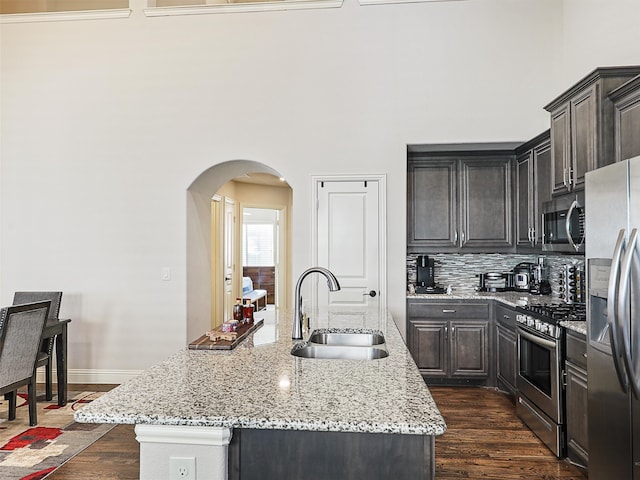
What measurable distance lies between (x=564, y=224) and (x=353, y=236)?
6.25 feet

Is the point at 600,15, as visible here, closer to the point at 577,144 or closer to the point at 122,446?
the point at 577,144

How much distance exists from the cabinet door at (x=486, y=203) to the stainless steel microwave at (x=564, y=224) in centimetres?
71

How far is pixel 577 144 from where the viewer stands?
3.22m

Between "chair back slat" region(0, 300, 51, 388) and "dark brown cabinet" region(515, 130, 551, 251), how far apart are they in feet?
13.6

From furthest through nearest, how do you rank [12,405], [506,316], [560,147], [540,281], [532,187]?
[540,281]
[532,187]
[506,316]
[12,405]
[560,147]

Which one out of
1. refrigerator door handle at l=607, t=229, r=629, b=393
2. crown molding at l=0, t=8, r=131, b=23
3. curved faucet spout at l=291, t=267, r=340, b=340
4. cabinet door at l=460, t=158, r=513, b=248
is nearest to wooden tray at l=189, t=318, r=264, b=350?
curved faucet spout at l=291, t=267, r=340, b=340

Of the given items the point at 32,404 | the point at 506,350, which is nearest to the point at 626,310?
the point at 506,350

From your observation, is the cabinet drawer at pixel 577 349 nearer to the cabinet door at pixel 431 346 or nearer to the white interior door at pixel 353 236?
the cabinet door at pixel 431 346

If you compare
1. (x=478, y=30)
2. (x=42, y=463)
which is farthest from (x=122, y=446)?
(x=478, y=30)

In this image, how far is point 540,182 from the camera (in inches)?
172

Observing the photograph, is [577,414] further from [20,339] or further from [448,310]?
[20,339]

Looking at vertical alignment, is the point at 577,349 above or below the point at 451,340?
above

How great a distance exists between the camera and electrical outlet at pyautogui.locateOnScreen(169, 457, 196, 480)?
1.34 meters

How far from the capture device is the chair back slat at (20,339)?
126 inches
